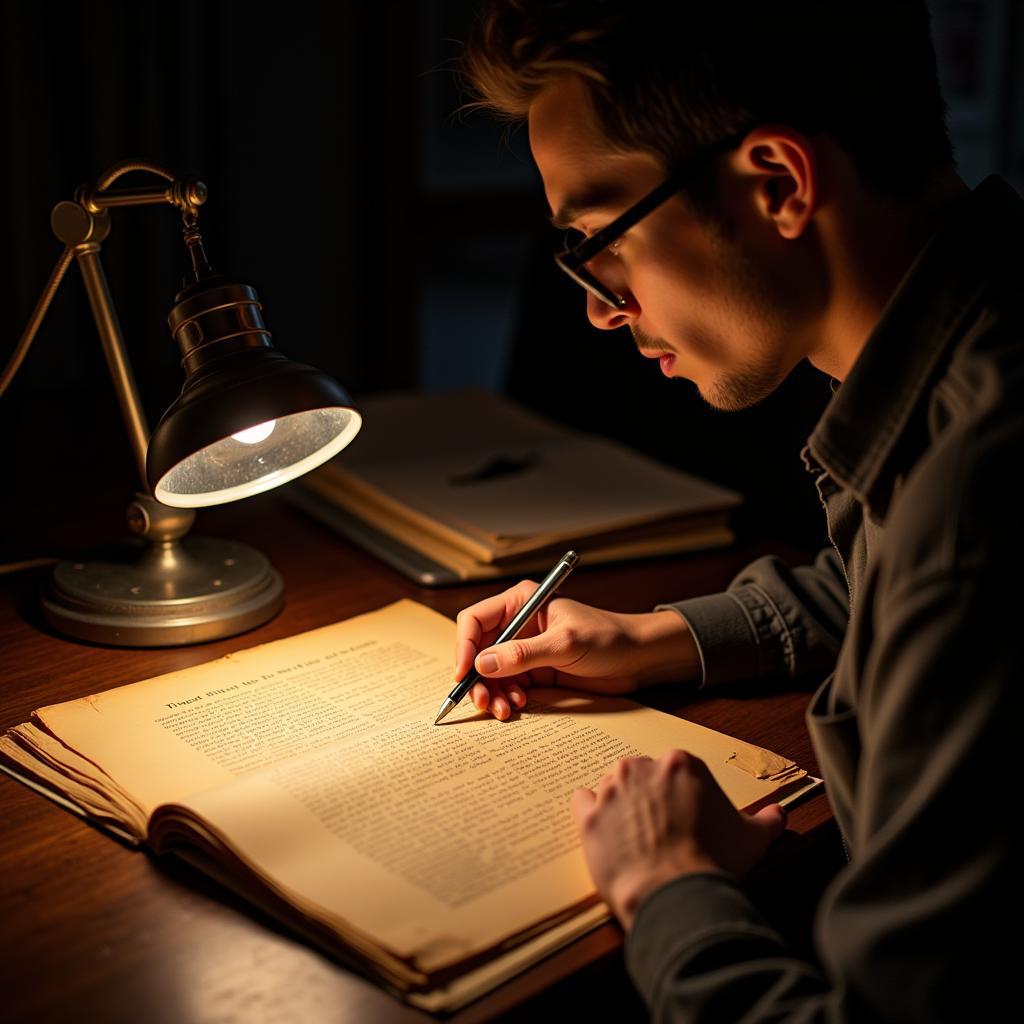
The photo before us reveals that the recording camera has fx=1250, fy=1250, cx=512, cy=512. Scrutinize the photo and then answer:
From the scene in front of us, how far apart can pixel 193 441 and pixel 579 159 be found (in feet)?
1.24

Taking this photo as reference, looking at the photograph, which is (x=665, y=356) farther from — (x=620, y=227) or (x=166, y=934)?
(x=166, y=934)

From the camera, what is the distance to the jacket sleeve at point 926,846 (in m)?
0.63

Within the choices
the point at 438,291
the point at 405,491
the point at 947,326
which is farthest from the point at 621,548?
the point at 438,291

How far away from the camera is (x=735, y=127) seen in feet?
3.02

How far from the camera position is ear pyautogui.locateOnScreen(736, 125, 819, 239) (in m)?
0.90

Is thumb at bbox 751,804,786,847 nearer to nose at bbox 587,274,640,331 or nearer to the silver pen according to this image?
the silver pen

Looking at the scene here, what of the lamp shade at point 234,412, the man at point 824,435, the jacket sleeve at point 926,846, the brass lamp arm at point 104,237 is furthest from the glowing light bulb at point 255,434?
the jacket sleeve at point 926,846

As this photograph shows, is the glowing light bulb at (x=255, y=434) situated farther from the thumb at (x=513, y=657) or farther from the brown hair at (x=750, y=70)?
the brown hair at (x=750, y=70)

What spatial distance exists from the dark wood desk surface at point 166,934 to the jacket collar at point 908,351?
0.26 metres

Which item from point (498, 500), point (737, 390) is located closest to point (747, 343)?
point (737, 390)

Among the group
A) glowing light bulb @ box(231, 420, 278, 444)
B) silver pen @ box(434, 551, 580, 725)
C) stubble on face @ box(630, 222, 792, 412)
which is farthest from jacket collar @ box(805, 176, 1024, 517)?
glowing light bulb @ box(231, 420, 278, 444)

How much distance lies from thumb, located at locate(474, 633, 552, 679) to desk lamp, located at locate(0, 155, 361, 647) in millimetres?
241

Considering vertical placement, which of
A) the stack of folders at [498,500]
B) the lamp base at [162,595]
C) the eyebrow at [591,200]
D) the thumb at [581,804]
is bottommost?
the stack of folders at [498,500]

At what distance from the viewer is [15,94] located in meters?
2.21
